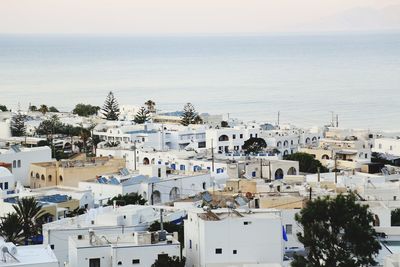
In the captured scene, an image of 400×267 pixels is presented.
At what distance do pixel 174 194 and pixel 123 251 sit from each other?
10.8 meters

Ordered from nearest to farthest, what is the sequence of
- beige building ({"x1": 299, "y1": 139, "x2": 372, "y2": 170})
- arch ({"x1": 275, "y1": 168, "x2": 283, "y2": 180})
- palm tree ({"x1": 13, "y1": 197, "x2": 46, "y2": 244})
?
palm tree ({"x1": 13, "y1": 197, "x2": 46, "y2": 244})
arch ({"x1": 275, "y1": 168, "x2": 283, "y2": 180})
beige building ({"x1": 299, "y1": 139, "x2": 372, "y2": 170})

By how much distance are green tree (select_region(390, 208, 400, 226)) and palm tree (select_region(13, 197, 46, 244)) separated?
7.14 m

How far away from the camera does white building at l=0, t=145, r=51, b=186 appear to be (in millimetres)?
31922

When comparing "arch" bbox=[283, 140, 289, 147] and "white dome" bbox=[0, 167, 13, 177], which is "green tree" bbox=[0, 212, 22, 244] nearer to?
"white dome" bbox=[0, 167, 13, 177]

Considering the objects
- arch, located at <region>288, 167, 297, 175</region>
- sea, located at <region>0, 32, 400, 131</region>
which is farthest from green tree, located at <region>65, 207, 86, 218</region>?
sea, located at <region>0, 32, 400, 131</region>

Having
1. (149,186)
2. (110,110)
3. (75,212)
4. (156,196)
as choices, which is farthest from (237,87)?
(75,212)

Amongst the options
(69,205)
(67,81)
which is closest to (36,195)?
(69,205)

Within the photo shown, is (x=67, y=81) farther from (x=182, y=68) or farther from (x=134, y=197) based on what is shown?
(x=134, y=197)

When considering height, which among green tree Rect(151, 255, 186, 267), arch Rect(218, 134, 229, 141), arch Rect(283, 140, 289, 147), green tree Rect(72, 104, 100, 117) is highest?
green tree Rect(72, 104, 100, 117)

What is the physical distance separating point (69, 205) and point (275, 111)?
54.1 metres

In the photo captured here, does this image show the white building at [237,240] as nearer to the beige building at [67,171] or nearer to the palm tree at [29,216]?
the palm tree at [29,216]

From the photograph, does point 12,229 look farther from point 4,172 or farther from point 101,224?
point 4,172

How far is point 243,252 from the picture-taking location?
1773cm

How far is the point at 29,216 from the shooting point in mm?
21922
